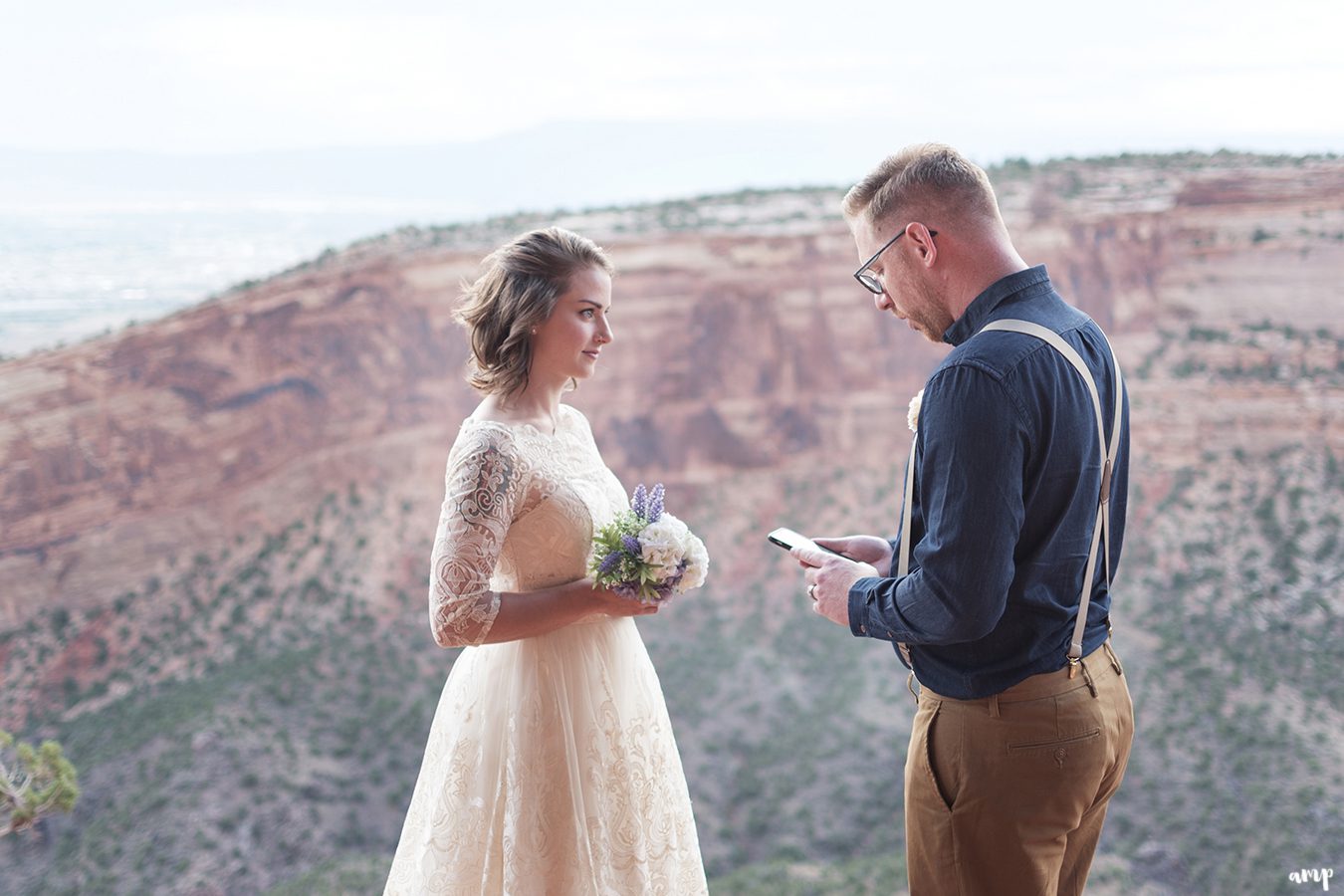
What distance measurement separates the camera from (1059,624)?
7.23 ft

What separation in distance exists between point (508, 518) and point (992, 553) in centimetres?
125

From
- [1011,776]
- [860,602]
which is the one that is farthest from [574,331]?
[1011,776]

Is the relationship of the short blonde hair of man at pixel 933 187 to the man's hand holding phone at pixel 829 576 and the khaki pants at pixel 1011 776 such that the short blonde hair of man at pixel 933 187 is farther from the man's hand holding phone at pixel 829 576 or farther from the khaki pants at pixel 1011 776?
the khaki pants at pixel 1011 776

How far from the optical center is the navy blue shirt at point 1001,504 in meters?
1.99

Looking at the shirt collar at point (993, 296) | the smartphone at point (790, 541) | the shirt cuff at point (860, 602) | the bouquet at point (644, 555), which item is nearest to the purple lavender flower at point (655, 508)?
the bouquet at point (644, 555)

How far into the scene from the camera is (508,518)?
2.58 metres

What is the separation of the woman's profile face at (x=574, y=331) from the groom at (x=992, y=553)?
0.81 m

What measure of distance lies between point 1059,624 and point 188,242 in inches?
644

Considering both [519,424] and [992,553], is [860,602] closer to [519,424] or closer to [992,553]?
[992,553]

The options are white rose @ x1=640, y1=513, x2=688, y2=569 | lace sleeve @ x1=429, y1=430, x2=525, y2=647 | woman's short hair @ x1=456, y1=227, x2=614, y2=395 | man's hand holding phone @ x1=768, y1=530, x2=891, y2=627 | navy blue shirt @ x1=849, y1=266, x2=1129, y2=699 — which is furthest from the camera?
woman's short hair @ x1=456, y1=227, x2=614, y2=395

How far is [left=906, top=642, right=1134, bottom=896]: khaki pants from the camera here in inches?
87.6

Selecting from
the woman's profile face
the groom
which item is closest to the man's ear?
the groom

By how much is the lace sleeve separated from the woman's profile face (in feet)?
1.16

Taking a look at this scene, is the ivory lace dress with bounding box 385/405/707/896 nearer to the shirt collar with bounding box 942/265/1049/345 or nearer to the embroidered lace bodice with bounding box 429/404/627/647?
the embroidered lace bodice with bounding box 429/404/627/647
